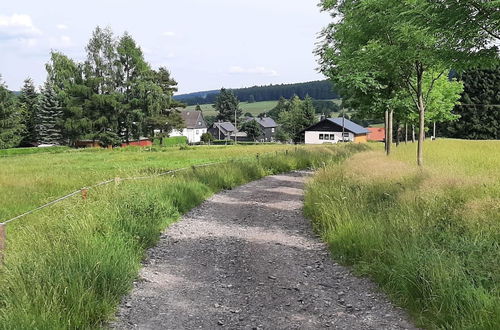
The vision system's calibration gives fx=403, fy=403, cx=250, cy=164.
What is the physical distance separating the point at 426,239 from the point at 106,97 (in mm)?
53404

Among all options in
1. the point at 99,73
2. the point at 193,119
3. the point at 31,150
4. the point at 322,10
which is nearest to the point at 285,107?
the point at 193,119

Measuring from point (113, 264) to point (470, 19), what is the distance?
22.5 ft

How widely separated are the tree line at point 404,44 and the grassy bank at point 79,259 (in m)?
6.62

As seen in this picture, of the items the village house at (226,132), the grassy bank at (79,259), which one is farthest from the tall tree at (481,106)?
the village house at (226,132)

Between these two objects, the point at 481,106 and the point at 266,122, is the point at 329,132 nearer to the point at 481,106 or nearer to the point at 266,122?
the point at 481,106

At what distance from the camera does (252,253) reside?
7297 millimetres

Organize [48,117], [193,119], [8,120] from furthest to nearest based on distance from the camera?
[193,119], [48,117], [8,120]

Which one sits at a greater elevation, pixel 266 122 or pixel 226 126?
pixel 266 122

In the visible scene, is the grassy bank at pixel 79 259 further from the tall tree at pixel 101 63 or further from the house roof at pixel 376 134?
the house roof at pixel 376 134

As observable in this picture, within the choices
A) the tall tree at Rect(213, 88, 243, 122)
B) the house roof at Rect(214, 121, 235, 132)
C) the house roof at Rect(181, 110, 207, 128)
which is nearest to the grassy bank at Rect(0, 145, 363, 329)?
the house roof at Rect(181, 110, 207, 128)

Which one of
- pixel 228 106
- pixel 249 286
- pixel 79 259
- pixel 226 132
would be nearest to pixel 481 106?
pixel 249 286

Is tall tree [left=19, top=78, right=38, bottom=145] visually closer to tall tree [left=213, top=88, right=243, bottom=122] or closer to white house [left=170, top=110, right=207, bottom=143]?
white house [left=170, top=110, right=207, bottom=143]

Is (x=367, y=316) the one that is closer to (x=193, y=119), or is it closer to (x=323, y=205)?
(x=323, y=205)

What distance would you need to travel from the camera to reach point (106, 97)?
53.5 metres
